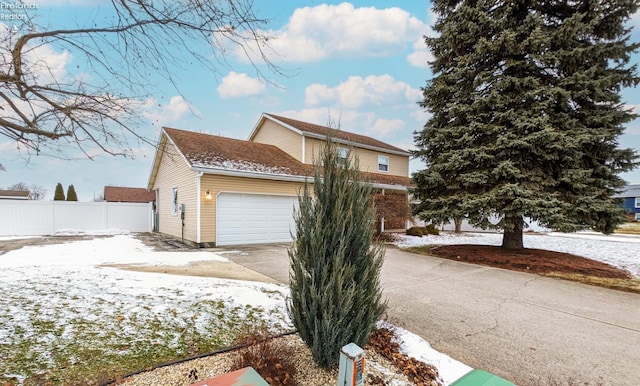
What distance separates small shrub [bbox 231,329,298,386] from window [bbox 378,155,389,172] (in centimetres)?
1533

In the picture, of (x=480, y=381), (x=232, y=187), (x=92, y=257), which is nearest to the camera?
(x=480, y=381)

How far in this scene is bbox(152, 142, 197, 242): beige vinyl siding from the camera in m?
10.7

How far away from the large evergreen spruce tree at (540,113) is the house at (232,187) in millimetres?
3503

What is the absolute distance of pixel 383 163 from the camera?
57.6 ft

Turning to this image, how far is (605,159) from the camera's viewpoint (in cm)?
807

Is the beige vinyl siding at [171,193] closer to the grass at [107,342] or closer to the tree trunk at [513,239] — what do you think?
the grass at [107,342]

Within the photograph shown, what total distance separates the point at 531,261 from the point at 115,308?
9.30m

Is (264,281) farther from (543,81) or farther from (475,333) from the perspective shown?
(543,81)

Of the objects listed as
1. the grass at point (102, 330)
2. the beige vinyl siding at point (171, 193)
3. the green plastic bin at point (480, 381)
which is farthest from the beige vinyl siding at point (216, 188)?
the green plastic bin at point (480, 381)

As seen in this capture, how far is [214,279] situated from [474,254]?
7541 millimetres

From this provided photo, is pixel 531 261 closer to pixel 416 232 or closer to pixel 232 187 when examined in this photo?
pixel 416 232

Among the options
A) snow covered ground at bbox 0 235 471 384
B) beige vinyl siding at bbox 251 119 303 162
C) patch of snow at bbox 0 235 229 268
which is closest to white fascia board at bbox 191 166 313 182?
beige vinyl siding at bbox 251 119 303 162

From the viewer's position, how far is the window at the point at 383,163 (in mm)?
17359

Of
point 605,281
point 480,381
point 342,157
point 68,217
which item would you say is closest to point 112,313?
point 342,157
